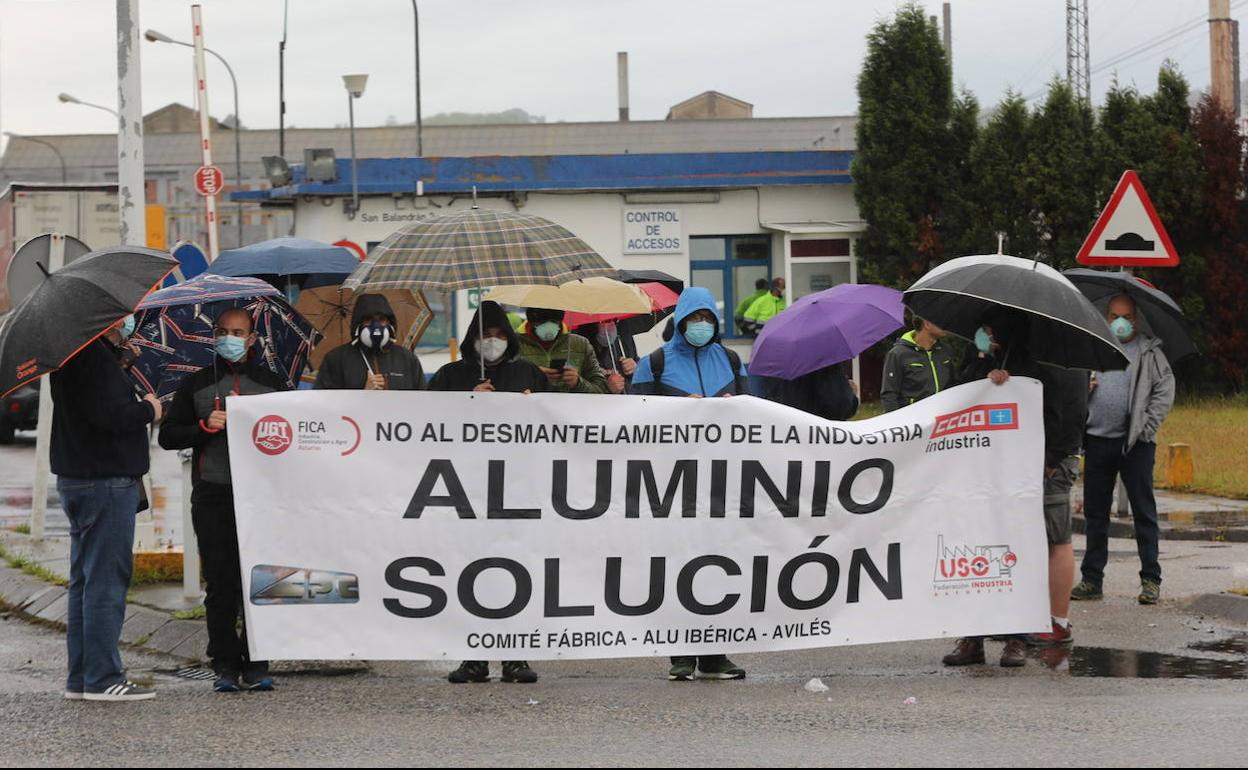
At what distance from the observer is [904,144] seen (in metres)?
29.3

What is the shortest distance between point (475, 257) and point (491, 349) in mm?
655

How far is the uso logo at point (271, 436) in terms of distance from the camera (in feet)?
28.0

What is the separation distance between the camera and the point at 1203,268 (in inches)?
1038

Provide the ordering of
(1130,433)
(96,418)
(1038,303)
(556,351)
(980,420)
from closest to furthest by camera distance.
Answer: (96,418) → (1038,303) → (980,420) → (556,351) → (1130,433)

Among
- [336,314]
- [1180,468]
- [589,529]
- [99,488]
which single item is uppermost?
[336,314]

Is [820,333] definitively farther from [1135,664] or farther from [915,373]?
[1135,664]

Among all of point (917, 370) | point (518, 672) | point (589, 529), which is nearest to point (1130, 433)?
point (917, 370)

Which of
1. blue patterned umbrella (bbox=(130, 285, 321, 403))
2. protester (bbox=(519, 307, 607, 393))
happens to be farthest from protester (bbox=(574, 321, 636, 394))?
blue patterned umbrella (bbox=(130, 285, 321, 403))

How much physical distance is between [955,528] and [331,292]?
16.7ft

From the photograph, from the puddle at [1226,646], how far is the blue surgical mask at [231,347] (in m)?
5.39

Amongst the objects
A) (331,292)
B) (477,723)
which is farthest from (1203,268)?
(477,723)

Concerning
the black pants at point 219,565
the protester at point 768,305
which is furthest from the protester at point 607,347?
the protester at point 768,305

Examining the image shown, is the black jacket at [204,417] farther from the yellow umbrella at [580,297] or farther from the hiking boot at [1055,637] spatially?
the hiking boot at [1055,637]

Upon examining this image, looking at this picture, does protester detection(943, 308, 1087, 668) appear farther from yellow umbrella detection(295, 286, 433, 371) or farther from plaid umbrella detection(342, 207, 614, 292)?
yellow umbrella detection(295, 286, 433, 371)
